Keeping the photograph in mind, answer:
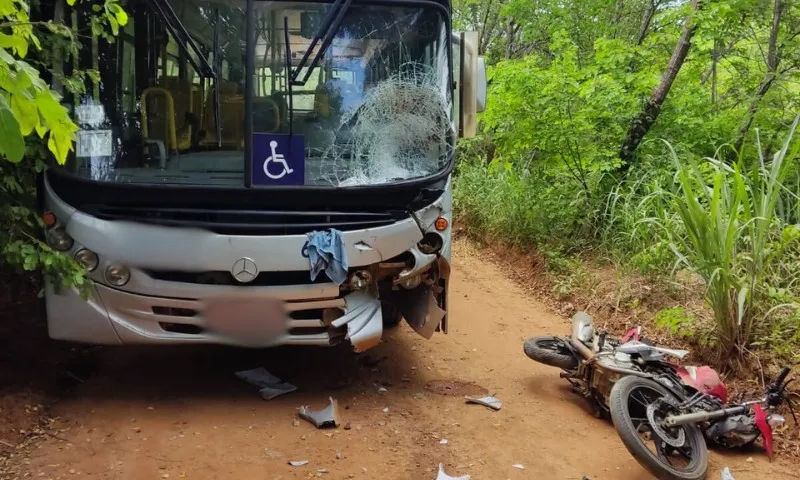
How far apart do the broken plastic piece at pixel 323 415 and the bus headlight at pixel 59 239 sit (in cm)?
169

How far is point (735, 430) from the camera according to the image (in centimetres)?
390

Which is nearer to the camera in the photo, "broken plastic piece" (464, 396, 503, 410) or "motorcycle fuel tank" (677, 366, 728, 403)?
"motorcycle fuel tank" (677, 366, 728, 403)

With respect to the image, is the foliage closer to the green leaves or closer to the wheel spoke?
the green leaves

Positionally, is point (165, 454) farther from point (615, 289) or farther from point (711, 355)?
point (615, 289)

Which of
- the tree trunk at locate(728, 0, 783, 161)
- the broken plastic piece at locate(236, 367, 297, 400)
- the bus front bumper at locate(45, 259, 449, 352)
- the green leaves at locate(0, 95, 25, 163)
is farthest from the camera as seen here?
the tree trunk at locate(728, 0, 783, 161)

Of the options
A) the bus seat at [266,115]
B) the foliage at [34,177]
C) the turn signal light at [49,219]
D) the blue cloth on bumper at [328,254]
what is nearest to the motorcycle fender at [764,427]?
the blue cloth on bumper at [328,254]

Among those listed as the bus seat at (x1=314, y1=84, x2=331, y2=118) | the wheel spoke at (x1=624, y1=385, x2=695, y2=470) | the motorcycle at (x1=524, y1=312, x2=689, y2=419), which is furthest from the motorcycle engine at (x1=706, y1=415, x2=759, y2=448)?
the bus seat at (x1=314, y1=84, x2=331, y2=118)

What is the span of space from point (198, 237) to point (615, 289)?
4337mm

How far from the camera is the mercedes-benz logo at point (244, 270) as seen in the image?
390cm

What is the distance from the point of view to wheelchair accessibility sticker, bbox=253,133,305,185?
402cm

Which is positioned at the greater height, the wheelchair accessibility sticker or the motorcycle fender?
the wheelchair accessibility sticker

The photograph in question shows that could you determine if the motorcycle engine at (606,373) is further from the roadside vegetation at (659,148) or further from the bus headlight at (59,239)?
the bus headlight at (59,239)

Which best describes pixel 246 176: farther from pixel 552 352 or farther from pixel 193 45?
pixel 552 352

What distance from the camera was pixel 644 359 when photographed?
169 inches
